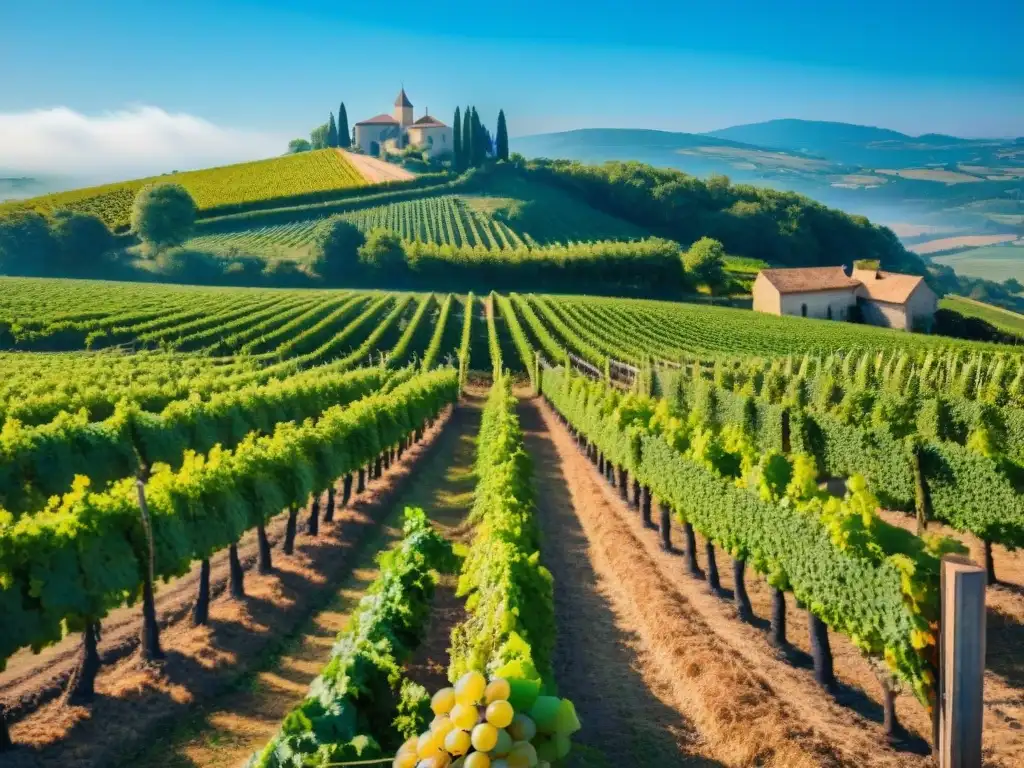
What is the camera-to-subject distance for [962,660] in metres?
5.54

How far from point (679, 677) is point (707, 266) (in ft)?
258

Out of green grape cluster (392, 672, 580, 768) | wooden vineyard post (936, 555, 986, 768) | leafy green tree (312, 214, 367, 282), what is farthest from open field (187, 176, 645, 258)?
green grape cluster (392, 672, 580, 768)

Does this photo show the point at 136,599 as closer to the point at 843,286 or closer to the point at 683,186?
the point at 843,286

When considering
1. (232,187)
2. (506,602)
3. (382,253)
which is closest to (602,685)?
(506,602)

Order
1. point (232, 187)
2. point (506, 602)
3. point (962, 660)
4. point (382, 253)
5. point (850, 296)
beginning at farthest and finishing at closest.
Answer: point (232, 187), point (382, 253), point (850, 296), point (506, 602), point (962, 660)

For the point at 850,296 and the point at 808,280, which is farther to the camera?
the point at 850,296

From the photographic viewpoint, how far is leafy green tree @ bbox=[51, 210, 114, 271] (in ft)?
259

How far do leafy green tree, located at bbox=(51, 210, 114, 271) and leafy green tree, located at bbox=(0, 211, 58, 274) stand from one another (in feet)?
2.72

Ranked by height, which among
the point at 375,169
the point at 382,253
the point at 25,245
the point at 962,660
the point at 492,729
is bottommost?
the point at 962,660

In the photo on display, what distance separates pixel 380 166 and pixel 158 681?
129 m

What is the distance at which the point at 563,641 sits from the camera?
1251 centimetres

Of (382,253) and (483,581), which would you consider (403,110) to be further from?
(483,581)

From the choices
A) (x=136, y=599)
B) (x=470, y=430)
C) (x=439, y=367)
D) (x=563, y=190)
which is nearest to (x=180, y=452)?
(x=136, y=599)

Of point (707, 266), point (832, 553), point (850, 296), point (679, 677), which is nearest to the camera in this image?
point (832, 553)
